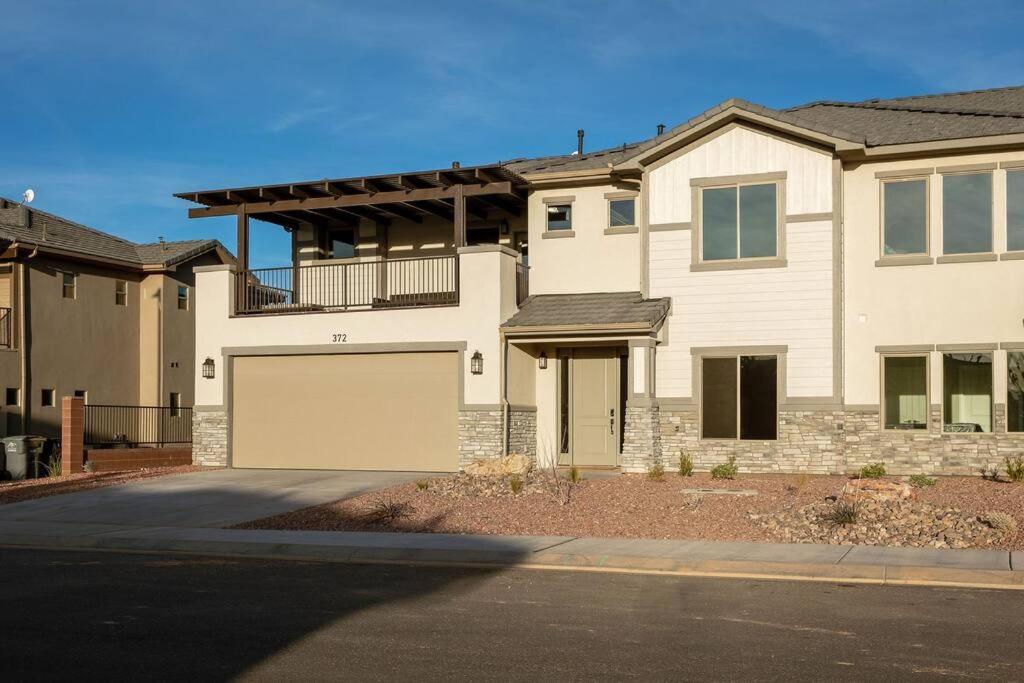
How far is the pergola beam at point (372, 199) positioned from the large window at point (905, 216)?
7.51 metres

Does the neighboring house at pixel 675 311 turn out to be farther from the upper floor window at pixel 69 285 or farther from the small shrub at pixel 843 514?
the upper floor window at pixel 69 285

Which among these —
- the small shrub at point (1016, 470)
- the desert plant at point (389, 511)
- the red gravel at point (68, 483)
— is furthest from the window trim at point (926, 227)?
the red gravel at point (68, 483)

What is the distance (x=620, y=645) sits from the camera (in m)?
8.40

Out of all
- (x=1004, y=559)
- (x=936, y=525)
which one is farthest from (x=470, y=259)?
(x=1004, y=559)

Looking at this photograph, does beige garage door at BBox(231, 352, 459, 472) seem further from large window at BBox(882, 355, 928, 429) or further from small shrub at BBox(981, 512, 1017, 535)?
small shrub at BBox(981, 512, 1017, 535)

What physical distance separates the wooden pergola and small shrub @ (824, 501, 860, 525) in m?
11.1

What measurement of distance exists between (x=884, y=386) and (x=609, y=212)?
262 inches

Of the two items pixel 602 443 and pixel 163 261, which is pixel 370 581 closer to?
pixel 602 443

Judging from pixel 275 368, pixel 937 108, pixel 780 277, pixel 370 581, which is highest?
pixel 937 108

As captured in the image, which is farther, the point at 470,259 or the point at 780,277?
the point at 470,259

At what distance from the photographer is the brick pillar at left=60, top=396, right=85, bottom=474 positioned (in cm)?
2473

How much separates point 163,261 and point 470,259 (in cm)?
1560

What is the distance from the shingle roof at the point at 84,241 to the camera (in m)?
32.8

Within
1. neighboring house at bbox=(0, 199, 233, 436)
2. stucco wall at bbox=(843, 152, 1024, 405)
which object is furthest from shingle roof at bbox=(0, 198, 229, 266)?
stucco wall at bbox=(843, 152, 1024, 405)
